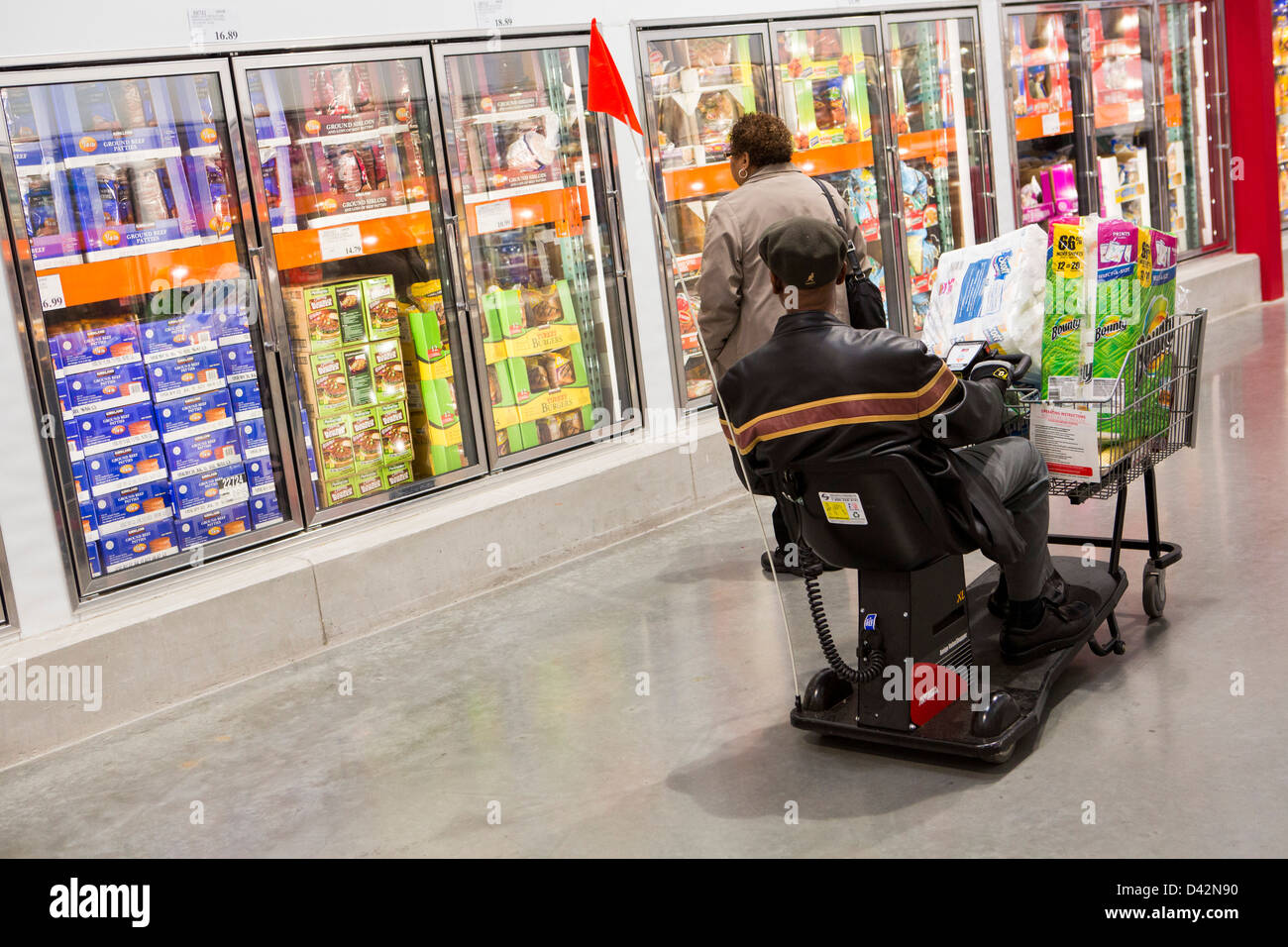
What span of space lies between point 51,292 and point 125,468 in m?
0.70

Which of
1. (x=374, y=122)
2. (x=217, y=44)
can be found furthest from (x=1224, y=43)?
(x=217, y=44)

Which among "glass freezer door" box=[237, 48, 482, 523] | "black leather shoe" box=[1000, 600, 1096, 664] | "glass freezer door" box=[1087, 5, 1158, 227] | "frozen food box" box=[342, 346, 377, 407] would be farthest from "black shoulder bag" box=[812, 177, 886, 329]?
"glass freezer door" box=[1087, 5, 1158, 227]

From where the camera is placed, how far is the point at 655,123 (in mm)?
6285

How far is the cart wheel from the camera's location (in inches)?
169

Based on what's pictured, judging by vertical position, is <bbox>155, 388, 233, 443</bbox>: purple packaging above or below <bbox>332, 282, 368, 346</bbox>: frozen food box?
below

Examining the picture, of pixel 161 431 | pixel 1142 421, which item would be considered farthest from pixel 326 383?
pixel 1142 421

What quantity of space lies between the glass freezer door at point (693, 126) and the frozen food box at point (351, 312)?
159 cm

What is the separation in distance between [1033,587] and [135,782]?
2.80 m

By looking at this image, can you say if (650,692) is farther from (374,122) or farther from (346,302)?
(374,122)

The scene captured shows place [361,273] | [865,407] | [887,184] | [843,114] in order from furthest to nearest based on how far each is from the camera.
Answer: [887,184]
[843,114]
[361,273]
[865,407]

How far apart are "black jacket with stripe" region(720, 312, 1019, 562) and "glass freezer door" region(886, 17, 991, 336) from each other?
172 inches

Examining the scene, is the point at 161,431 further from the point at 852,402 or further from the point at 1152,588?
the point at 1152,588

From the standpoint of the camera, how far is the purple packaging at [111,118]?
4.61 meters

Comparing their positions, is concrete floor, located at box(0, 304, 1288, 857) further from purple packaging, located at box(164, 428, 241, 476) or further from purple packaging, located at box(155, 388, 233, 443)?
purple packaging, located at box(155, 388, 233, 443)
